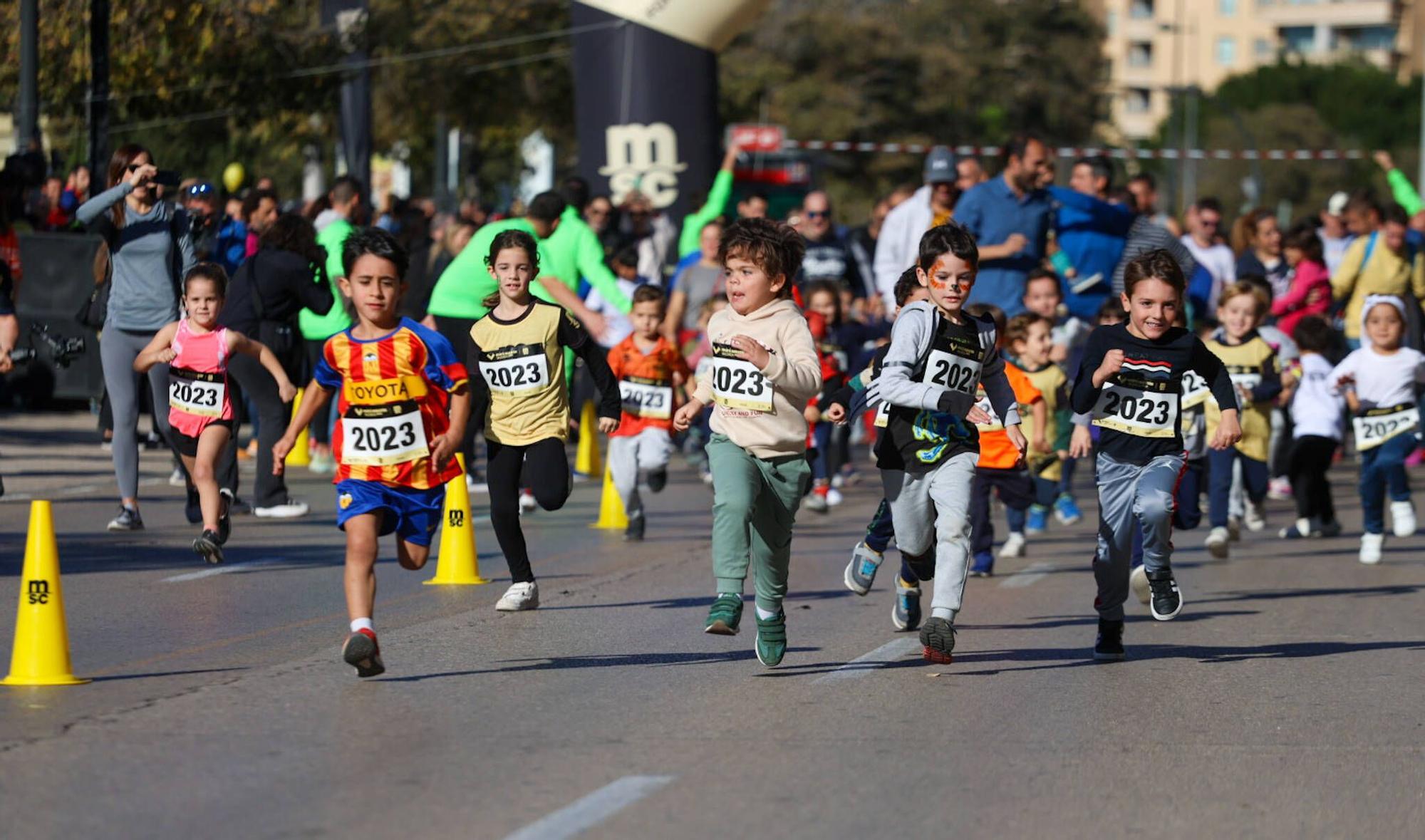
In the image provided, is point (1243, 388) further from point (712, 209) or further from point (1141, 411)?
point (712, 209)

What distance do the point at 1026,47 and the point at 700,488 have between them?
231ft

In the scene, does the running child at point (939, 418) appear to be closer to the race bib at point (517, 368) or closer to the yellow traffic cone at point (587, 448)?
the race bib at point (517, 368)

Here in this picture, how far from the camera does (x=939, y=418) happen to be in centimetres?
885

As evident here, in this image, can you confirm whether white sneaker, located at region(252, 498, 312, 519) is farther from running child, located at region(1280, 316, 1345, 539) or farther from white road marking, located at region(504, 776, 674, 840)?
white road marking, located at region(504, 776, 674, 840)

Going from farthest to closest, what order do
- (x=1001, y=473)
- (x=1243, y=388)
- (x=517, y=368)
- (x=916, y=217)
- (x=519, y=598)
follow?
(x=916, y=217), (x=1243, y=388), (x=1001, y=473), (x=519, y=598), (x=517, y=368)

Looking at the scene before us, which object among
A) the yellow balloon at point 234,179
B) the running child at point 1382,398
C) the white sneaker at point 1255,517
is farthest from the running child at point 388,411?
the yellow balloon at point 234,179

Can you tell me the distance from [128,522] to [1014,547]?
200 inches

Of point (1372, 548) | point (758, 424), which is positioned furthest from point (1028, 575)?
point (758, 424)

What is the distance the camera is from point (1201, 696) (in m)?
8.27

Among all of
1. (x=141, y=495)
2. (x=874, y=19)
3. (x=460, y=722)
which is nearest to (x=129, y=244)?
(x=141, y=495)

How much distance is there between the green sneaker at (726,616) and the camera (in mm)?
8320

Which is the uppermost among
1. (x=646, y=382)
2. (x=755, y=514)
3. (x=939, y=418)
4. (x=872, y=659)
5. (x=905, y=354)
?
(x=905, y=354)

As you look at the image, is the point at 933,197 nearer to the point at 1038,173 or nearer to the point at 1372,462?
the point at 1038,173

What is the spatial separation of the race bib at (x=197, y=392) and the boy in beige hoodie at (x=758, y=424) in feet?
13.4
